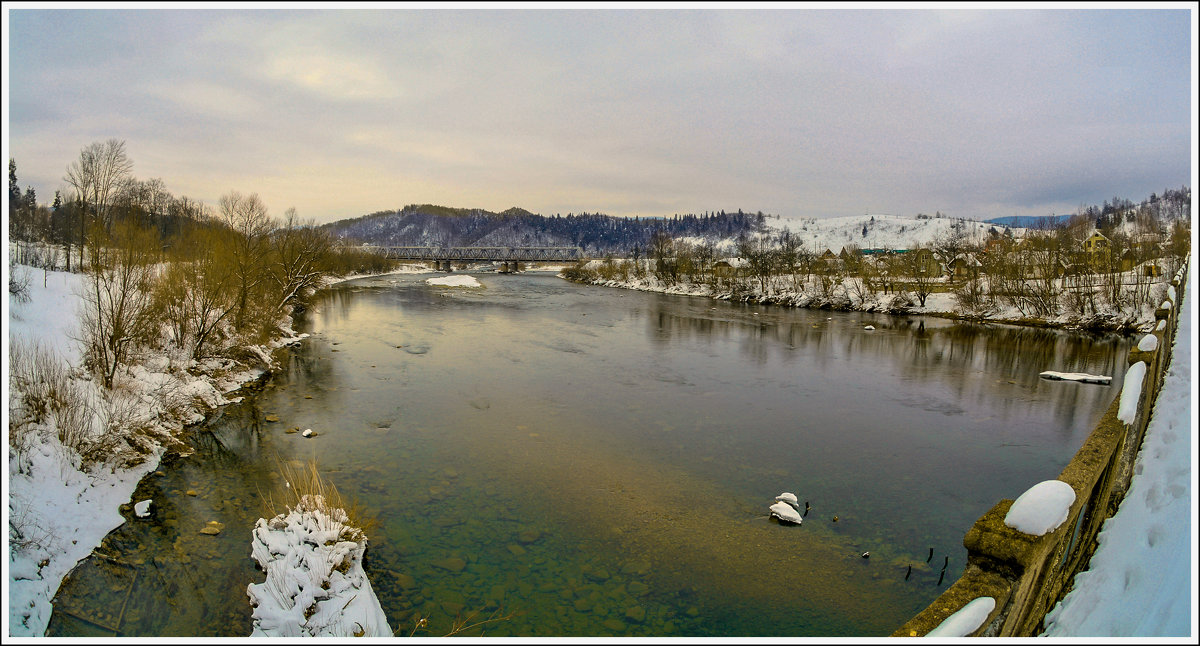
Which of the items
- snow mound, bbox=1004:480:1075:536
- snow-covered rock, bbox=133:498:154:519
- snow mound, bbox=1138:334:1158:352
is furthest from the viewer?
snow-covered rock, bbox=133:498:154:519

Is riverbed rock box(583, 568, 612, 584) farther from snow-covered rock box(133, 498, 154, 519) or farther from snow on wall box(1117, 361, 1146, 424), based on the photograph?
snow-covered rock box(133, 498, 154, 519)

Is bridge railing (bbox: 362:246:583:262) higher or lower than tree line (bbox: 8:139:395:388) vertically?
higher

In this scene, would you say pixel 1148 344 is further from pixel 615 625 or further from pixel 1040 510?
pixel 615 625

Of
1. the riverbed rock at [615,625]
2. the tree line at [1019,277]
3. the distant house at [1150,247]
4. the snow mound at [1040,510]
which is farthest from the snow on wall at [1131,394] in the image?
the distant house at [1150,247]

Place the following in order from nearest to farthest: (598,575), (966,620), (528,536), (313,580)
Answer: (966,620) < (313,580) < (598,575) < (528,536)

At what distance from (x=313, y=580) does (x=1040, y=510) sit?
21.9 feet

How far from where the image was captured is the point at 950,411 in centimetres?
1480

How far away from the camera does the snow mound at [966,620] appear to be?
118 inches

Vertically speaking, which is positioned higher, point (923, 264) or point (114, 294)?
point (923, 264)

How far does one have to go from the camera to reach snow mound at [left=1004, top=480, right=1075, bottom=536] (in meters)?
3.45

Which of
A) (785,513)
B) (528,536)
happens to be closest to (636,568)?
(528,536)

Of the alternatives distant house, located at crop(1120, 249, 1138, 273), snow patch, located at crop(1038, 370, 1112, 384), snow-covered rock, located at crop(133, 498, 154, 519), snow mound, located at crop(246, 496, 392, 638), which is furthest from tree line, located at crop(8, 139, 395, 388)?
distant house, located at crop(1120, 249, 1138, 273)

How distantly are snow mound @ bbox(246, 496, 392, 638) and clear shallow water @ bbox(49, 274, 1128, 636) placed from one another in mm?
423

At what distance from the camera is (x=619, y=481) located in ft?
33.1
